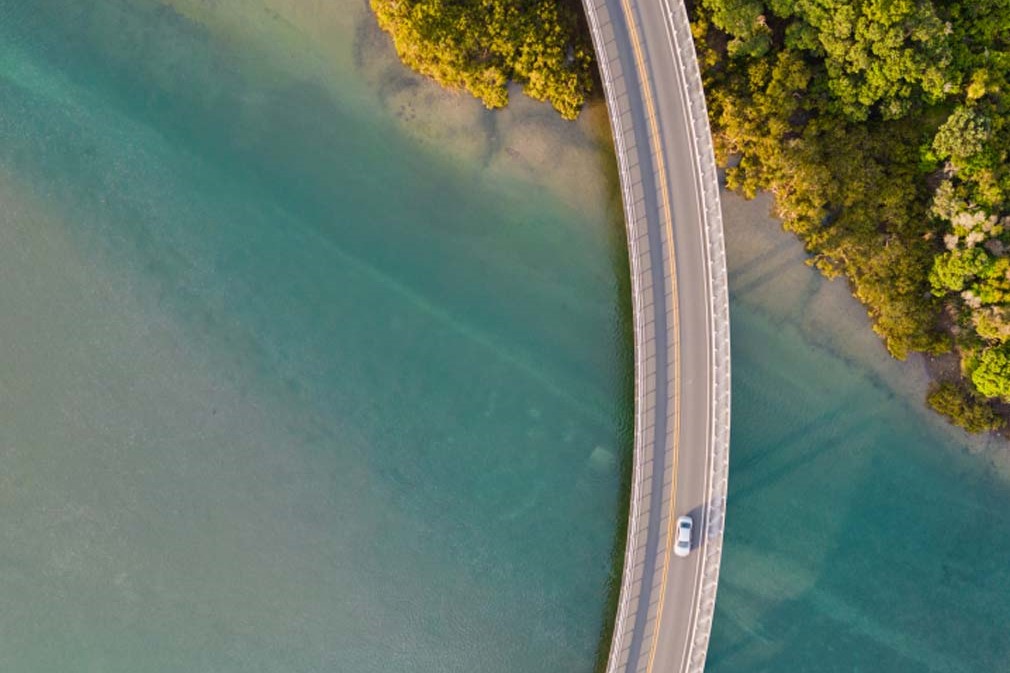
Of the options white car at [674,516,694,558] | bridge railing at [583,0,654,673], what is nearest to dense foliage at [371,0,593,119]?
bridge railing at [583,0,654,673]

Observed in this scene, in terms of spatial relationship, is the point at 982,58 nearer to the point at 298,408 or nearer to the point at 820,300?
the point at 820,300

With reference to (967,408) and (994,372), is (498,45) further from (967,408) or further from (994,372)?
(967,408)

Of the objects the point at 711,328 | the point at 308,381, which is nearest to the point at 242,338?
the point at 308,381

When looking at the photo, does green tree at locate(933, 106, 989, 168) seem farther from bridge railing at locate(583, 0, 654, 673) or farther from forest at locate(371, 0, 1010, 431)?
bridge railing at locate(583, 0, 654, 673)

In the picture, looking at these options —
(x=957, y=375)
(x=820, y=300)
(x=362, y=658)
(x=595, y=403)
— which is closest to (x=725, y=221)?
(x=820, y=300)

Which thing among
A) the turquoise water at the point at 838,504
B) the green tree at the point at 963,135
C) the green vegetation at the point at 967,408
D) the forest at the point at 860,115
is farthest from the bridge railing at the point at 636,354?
the green vegetation at the point at 967,408

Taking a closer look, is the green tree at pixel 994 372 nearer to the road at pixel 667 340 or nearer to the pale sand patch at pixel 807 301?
the pale sand patch at pixel 807 301
